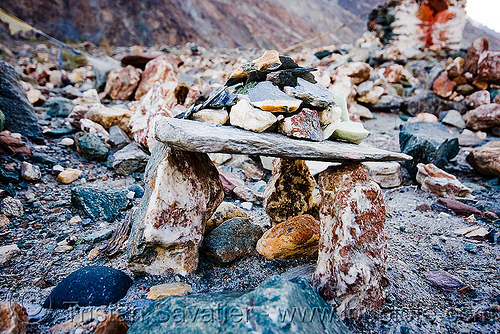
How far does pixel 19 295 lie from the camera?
1754 millimetres

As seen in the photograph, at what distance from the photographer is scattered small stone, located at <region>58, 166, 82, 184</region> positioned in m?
3.16

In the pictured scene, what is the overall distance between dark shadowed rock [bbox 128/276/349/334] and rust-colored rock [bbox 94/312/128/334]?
0.52ft

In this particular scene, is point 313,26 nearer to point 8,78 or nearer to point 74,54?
point 74,54

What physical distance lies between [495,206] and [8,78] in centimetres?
632

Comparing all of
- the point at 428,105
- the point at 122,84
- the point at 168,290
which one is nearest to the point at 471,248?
the point at 168,290

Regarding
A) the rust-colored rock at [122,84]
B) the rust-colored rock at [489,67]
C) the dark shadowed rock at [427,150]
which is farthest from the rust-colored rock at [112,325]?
the rust-colored rock at [489,67]

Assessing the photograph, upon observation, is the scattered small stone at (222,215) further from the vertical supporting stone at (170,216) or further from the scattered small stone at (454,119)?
the scattered small stone at (454,119)

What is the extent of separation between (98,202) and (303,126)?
2199 mm

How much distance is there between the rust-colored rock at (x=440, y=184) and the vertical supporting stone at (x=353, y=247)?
7.52 ft

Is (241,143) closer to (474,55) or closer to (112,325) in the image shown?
(112,325)

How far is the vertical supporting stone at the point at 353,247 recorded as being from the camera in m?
1.66

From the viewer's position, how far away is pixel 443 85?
21.5 ft

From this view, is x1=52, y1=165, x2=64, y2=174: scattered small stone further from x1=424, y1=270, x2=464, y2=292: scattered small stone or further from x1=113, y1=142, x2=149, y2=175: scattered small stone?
x1=424, y1=270, x2=464, y2=292: scattered small stone

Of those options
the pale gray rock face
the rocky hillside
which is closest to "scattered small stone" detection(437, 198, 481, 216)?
the pale gray rock face
